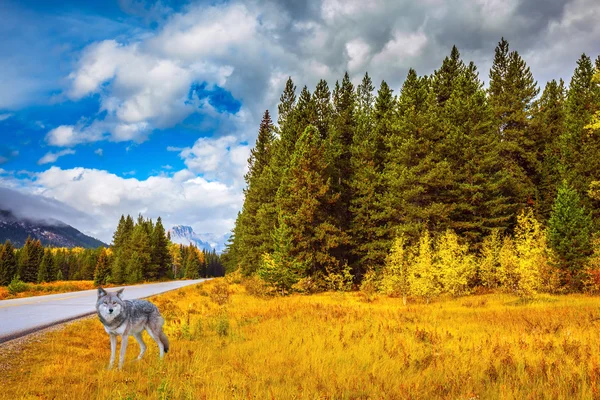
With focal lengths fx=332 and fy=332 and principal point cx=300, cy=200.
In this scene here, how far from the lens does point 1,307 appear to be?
1430cm

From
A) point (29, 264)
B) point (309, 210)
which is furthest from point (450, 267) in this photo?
Result: point (29, 264)

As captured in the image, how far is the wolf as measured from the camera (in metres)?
5.33

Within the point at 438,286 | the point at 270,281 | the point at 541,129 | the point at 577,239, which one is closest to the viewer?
the point at 438,286

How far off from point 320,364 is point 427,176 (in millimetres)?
19234

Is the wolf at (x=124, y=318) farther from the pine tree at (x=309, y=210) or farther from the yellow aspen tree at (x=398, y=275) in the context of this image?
the pine tree at (x=309, y=210)

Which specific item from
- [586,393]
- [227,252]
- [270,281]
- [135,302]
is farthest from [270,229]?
[227,252]

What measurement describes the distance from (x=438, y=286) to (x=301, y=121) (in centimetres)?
2126

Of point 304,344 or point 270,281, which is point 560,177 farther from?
point 304,344

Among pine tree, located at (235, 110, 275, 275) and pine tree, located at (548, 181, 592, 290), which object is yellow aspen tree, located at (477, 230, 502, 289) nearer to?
pine tree, located at (548, 181, 592, 290)

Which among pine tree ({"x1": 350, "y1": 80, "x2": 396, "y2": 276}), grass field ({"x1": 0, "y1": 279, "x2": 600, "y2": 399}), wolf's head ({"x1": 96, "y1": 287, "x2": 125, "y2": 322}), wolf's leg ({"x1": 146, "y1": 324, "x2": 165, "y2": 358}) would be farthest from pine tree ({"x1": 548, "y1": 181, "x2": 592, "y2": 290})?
wolf's head ({"x1": 96, "y1": 287, "x2": 125, "y2": 322})

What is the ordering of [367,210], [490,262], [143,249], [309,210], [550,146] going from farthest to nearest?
[143,249] < [550,146] < [367,210] < [309,210] < [490,262]

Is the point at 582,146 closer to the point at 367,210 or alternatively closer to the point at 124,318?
the point at 367,210

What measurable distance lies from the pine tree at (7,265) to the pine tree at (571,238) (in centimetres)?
8032

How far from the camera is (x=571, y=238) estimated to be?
778 inches
